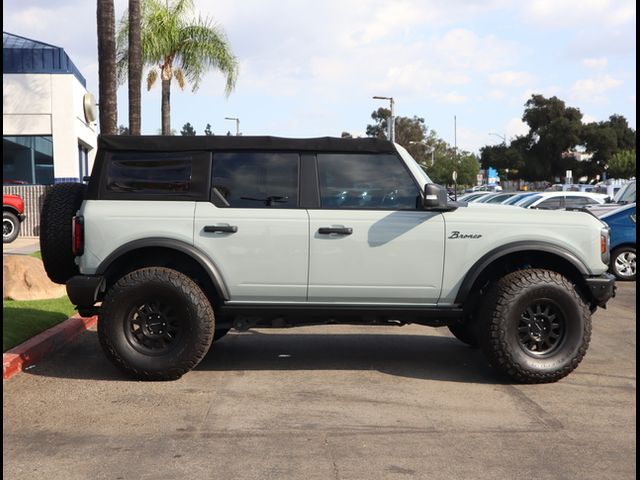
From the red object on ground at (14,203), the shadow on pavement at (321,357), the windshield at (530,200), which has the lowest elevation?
the shadow on pavement at (321,357)

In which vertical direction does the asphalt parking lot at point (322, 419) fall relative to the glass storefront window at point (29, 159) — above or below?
below

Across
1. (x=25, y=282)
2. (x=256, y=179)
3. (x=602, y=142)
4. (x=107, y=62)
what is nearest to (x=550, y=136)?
(x=602, y=142)

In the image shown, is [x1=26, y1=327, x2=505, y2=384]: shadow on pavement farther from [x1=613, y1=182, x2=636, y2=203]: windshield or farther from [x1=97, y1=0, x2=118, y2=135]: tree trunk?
[x1=613, y1=182, x2=636, y2=203]: windshield

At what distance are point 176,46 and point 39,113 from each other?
513 cm

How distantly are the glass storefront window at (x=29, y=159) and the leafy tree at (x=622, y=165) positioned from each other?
62451 millimetres

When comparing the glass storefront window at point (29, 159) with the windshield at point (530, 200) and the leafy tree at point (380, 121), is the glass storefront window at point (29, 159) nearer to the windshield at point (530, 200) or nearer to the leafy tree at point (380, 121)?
the windshield at point (530, 200)

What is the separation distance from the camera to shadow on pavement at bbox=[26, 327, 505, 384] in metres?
7.48

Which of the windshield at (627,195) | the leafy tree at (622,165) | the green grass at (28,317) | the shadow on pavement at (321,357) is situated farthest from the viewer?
the leafy tree at (622,165)

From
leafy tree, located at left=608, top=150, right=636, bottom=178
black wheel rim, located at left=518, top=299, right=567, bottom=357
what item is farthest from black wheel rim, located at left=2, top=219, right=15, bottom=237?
leafy tree, located at left=608, top=150, right=636, bottom=178

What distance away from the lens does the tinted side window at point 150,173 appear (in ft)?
23.6

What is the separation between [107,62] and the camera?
46.6ft

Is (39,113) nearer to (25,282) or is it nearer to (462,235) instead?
(25,282)

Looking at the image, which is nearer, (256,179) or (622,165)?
(256,179)

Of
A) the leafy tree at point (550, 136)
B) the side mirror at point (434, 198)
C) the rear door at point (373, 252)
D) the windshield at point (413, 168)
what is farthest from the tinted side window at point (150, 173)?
the leafy tree at point (550, 136)
